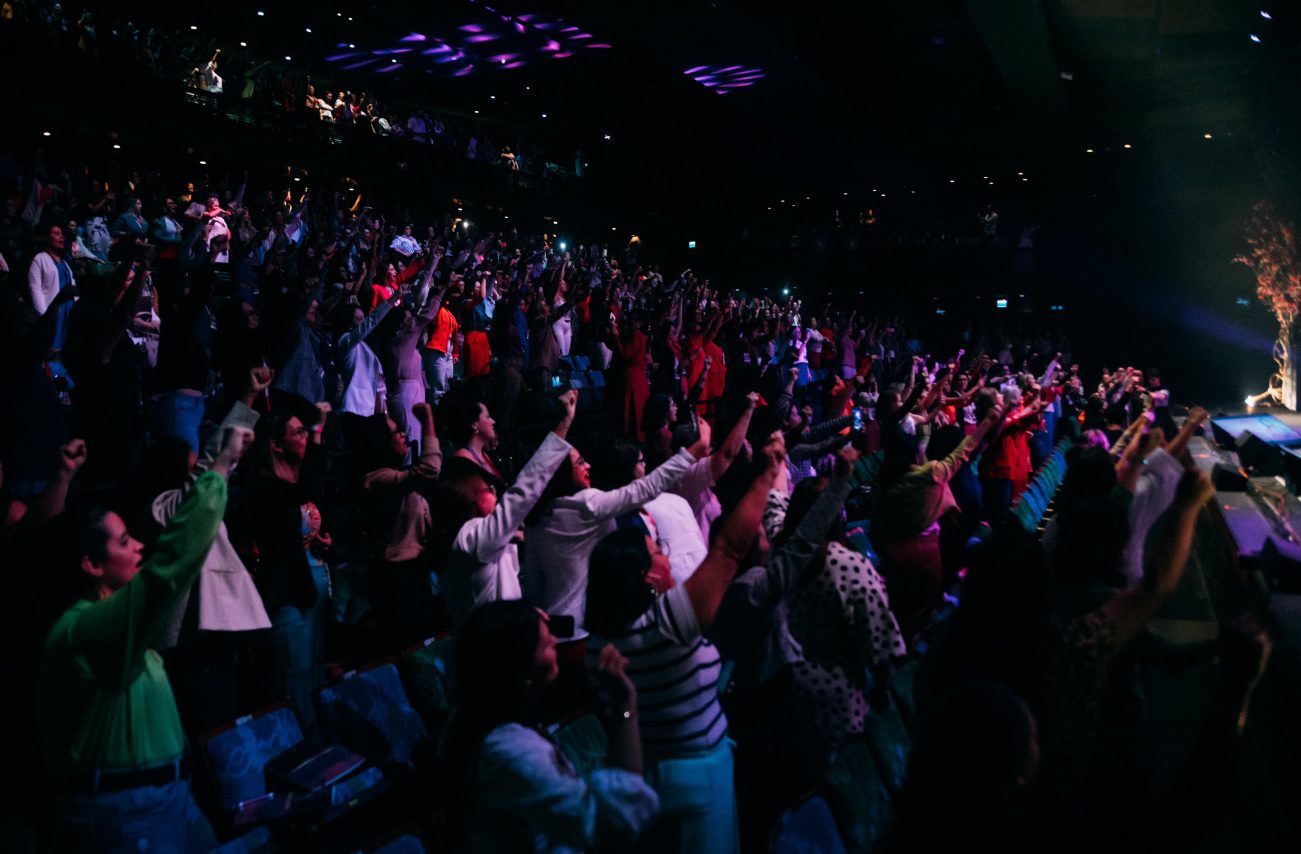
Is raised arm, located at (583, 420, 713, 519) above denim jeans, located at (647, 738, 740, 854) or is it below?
above

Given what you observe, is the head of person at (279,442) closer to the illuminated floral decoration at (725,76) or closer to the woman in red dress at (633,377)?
the woman in red dress at (633,377)

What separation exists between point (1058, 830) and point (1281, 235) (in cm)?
1397

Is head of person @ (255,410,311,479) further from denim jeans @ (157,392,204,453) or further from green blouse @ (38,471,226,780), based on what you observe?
denim jeans @ (157,392,204,453)

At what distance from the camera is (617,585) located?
2354 millimetres

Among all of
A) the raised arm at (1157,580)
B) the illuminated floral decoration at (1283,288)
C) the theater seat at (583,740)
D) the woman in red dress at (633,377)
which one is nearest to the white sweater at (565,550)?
the theater seat at (583,740)

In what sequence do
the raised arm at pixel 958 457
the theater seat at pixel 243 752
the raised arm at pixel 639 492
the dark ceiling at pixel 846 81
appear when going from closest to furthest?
the theater seat at pixel 243 752 < the raised arm at pixel 639 492 < the raised arm at pixel 958 457 < the dark ceiling at pixel 846 81

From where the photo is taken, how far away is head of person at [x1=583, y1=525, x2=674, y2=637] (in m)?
2.35

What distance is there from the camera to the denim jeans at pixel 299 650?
3.82 m

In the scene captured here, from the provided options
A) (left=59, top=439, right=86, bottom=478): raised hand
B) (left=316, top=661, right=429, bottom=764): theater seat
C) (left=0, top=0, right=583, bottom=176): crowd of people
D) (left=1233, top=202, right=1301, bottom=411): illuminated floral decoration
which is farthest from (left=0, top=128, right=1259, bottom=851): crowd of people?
(left=0, top=0, right=583, bottom=176): crowd of people

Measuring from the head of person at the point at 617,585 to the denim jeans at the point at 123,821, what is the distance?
3.69 feet

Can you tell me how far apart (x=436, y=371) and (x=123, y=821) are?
6.22m

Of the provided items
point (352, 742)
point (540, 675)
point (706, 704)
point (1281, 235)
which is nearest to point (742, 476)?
point (352, 742)

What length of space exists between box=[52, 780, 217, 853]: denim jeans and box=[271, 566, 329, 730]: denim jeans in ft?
4.67

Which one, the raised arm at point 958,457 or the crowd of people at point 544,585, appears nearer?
the crowd of people at point 544,585
